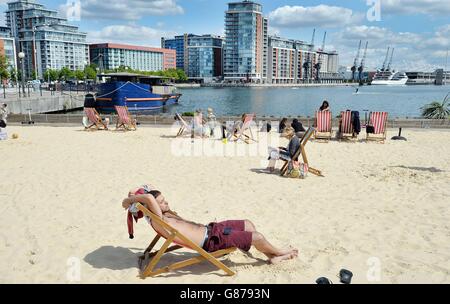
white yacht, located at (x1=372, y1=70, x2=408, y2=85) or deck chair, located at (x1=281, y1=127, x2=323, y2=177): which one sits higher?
white yacht, located at (x1=372, y1=70, x2=408, y2=85)

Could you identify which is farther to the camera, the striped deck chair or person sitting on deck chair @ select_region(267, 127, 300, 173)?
the striped deck chair

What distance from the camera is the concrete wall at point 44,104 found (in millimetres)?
26822

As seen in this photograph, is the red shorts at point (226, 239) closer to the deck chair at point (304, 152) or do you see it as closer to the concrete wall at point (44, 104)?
the deck chair at point (304, 152)

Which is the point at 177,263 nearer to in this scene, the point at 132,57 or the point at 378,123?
the point at 378,123

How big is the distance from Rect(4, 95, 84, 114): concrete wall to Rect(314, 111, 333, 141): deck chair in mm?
16460

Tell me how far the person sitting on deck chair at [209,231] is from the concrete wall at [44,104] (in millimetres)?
20614

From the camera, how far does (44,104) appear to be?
33000mm

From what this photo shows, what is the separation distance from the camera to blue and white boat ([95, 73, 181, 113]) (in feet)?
124

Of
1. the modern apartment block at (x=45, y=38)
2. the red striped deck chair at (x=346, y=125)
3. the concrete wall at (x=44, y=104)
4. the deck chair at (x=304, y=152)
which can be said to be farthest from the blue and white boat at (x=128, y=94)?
the modern apartment block at (x=45, y=38)

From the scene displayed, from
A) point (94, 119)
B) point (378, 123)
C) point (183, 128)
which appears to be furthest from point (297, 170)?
point (94, 119)

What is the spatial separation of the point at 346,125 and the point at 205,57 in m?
179

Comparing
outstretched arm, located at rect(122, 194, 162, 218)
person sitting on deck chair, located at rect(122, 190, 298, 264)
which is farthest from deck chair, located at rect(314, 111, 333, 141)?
outstretched arm, located at rect(122, 194, 162, 218)

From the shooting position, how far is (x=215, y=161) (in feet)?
31.9

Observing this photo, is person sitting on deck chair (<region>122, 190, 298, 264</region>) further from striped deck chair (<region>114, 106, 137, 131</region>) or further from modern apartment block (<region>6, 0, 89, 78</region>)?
modern apartment block (<region>6, 0, 89, 78</region>)
